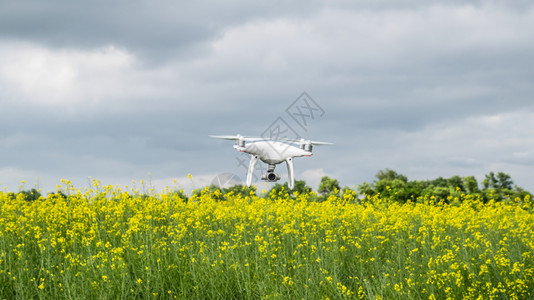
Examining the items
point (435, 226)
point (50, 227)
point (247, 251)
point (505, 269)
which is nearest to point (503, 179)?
point (435, 226)

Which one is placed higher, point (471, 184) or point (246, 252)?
point (471, 184)

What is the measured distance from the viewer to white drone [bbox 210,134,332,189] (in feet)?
38.9

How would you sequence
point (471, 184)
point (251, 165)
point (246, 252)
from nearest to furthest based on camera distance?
point (246, 252)
point (251, 165)
point (471, 184)

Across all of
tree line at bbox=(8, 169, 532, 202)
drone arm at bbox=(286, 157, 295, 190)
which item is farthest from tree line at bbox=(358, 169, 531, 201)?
drone arm at bbox=(286, 157, 295, 190)

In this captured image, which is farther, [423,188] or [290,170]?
[423,188]

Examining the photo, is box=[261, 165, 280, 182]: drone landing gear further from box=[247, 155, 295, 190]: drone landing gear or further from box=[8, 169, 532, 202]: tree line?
box=[8, 169, 532, 202]: tree line

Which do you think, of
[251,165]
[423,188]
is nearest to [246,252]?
[251,165]

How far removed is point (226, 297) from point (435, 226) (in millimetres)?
4412

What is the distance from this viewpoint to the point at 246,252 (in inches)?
233

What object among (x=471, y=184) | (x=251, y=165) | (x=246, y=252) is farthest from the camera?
(x=471, y=184)

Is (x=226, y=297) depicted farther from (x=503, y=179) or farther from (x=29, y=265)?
(x=503, y=179)

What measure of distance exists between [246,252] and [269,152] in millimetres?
6215

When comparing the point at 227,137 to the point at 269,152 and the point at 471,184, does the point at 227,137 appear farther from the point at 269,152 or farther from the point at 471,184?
the point at 471,184

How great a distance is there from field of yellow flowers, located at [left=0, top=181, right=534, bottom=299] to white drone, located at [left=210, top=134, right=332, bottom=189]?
7.95 feet
